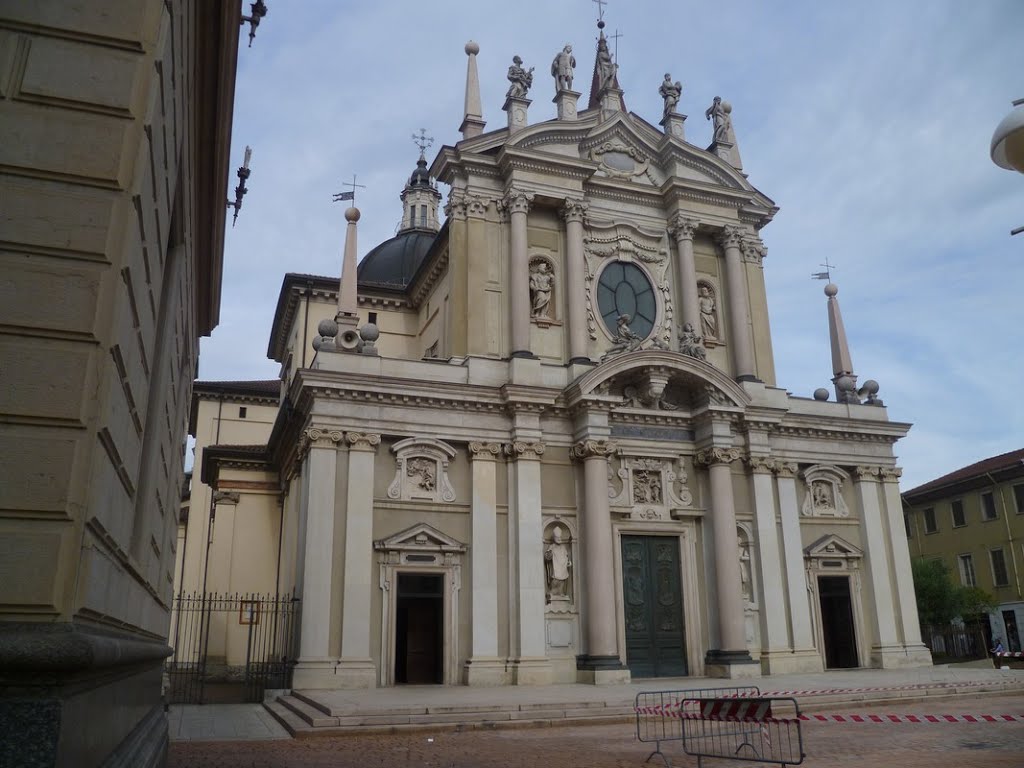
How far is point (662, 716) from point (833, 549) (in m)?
15.1

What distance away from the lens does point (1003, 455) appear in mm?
44750

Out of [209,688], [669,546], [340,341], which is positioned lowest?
[209,688]

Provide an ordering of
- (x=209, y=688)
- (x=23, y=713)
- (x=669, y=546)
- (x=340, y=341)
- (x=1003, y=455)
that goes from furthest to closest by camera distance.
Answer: (x=1003, y=455), (x=209, y=688), (x=669, y=546), (x=340, y=341), (x=23, y=713)

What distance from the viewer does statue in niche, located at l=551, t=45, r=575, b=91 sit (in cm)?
2703

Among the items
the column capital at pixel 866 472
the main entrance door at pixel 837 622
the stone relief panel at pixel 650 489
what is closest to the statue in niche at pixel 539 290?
the stone relief panel at pixel 650 489

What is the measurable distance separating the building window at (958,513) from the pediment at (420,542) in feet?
110

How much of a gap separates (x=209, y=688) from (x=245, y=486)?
692 cm

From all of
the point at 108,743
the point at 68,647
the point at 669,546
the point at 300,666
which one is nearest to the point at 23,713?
the point at 68,647

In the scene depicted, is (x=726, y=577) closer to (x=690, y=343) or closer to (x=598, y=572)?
(x=598, y=572)

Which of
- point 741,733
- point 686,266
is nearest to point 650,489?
point 686,266

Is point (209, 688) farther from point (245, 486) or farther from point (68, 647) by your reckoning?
point (68, 647)

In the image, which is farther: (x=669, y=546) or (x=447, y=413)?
(x=669, y=546)

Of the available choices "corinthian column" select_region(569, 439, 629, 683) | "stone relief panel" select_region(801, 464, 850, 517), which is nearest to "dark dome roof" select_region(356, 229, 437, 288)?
"corinthian column" select_region(569, 439, 629, 683)

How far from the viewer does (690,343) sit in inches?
981
